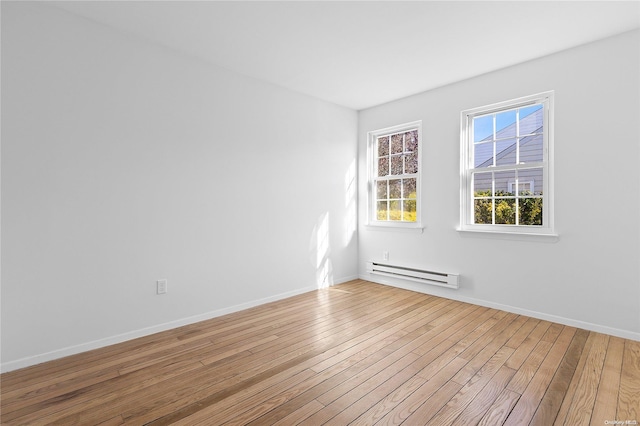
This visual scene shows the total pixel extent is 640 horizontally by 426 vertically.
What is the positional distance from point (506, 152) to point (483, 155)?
25cm

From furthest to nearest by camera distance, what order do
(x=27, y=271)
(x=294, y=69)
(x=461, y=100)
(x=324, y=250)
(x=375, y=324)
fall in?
(x=324, y=250)
(x=461, y=100)
(x=294, y=69)
(x=375, y=324)
(x=27, y=271)

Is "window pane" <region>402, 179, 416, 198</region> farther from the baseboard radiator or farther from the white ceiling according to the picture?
the white ceiling

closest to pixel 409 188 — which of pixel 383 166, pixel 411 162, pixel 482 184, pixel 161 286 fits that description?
pixel 411 162

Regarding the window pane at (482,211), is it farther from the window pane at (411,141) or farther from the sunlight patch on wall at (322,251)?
the sunlight patch on wall at (322,251)

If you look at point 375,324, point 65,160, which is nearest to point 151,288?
point 65,160

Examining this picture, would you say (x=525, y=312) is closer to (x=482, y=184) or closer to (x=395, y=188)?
(x=482, y=184)

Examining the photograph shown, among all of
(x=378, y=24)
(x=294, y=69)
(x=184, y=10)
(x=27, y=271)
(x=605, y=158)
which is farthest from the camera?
(x=294, y=69)

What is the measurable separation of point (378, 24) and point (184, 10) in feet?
5.12

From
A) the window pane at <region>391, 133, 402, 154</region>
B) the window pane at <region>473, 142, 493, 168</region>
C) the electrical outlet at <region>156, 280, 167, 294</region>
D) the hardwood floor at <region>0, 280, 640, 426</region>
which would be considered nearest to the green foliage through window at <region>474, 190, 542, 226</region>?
the window pane at <region>473, 142, 493, 168</region>

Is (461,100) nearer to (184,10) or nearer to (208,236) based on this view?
(184,10)

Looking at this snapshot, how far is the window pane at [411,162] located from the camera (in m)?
4.36

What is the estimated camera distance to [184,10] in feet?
8.09

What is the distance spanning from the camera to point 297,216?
13.5 ft

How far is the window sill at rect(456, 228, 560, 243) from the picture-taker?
3.15m
